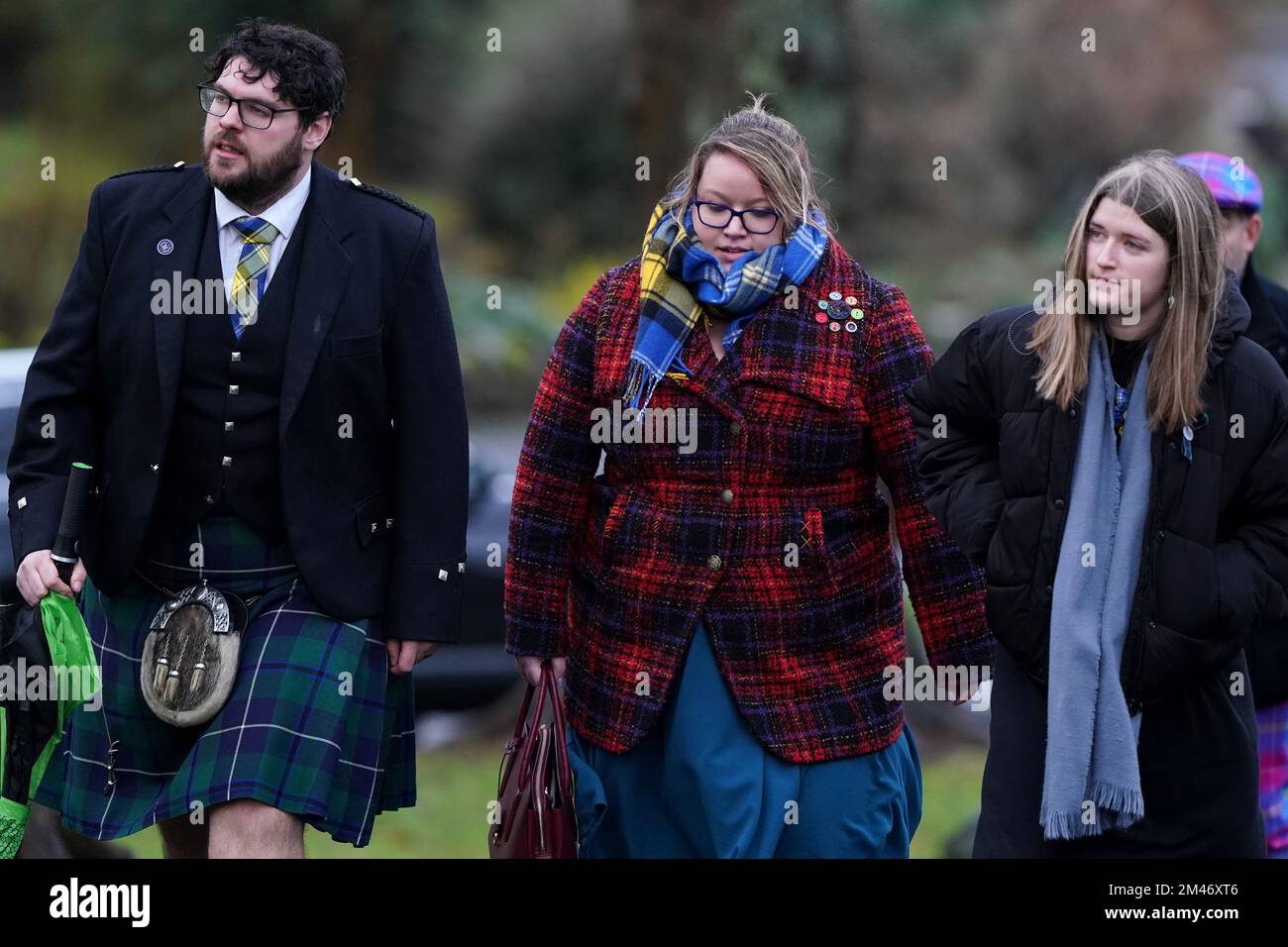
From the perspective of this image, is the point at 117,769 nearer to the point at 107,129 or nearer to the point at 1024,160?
the point at 107,129

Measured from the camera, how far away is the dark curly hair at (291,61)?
4355mm

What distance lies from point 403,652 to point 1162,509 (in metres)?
1.71

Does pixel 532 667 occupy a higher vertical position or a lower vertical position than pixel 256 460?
lower

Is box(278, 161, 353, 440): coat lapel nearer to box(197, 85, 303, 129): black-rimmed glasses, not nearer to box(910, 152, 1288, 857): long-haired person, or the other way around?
box(197, 85, 303, 129): black-rimmed glasses

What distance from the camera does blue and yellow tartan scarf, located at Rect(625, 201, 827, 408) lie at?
14.9 feet

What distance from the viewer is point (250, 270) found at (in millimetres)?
4430

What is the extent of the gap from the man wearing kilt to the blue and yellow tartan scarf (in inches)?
17.4

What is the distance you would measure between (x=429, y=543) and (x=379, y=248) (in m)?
0.69

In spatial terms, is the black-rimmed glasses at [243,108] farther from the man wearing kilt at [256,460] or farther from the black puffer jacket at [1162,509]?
the black puffer jacket at [1162,509]

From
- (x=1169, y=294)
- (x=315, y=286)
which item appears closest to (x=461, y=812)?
(x=315, y=286)

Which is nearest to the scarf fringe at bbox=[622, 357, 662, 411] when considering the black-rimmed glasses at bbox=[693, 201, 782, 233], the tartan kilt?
the black-rimmed glasses at bbox=[693, 201, 782, 233]

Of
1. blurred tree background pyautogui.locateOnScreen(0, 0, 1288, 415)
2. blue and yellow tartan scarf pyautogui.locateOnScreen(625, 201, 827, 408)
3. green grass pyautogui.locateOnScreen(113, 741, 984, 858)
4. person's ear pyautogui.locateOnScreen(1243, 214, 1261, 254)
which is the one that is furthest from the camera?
blurred tree background pyautogui.locateOnScreen(0, 0, 1288, 415)

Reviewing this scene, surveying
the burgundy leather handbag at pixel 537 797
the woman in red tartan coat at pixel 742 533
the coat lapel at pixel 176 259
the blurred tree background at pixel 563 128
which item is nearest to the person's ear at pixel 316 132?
the coat lapel at pixel 176 259

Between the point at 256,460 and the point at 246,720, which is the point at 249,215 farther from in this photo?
the point at 246,720
